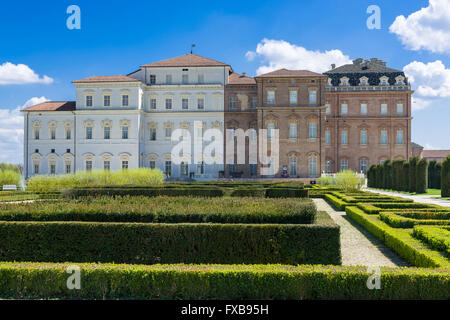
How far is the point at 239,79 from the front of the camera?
41781 mm

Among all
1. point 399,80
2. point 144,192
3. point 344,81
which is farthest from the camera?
point 344,81

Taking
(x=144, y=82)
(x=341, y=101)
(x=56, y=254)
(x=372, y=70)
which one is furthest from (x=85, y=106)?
(x=56, y=254)

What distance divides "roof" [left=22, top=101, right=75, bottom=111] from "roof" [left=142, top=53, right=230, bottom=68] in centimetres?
910

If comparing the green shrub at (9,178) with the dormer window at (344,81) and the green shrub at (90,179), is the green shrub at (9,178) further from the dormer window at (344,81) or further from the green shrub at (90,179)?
the dormer window at (344,81)

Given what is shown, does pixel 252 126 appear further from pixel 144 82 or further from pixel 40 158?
pixel 40 158

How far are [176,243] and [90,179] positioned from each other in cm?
1924

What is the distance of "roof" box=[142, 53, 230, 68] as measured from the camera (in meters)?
40.1

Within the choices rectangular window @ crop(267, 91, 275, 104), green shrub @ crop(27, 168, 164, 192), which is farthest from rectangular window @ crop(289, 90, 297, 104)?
green shrub @ crop(27, 168, 164, 192)

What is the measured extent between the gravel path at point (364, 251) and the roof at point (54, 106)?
3624 cm

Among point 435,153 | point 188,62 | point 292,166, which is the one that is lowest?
point 292,166

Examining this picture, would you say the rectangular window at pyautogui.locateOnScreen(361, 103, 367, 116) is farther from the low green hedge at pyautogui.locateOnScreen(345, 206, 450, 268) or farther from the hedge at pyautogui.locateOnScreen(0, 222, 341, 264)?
the hedge at pyautogui.locateOnScreen(0, 222, 341, 264)

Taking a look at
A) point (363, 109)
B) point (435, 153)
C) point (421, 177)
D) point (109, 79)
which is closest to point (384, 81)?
point (363, 109)

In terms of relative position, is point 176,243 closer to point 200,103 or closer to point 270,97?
point 270,97

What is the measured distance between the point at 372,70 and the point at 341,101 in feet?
18.1
